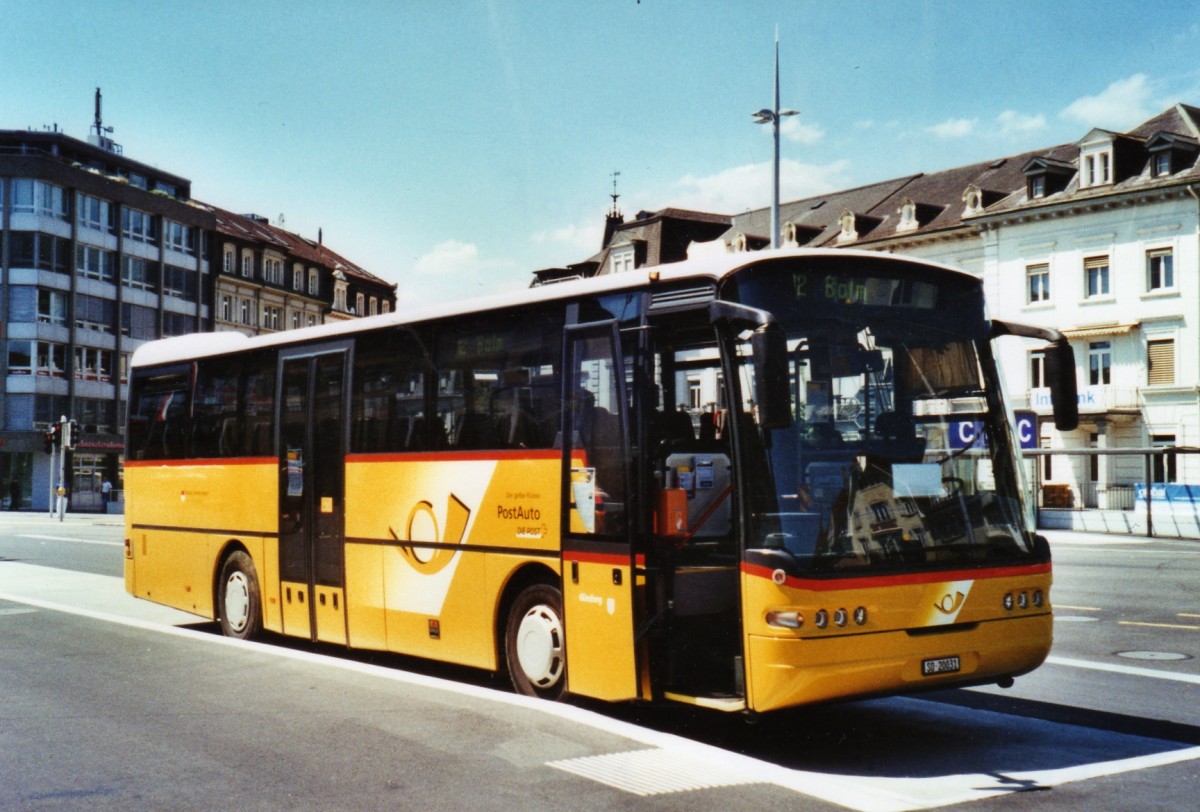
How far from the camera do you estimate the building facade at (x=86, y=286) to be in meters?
64.8

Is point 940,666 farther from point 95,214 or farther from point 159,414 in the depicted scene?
point 95,214

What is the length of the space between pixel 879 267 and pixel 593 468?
2.37 m

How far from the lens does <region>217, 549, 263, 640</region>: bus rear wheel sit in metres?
13.4

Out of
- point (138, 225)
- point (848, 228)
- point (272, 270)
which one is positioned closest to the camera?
point (848, 228)

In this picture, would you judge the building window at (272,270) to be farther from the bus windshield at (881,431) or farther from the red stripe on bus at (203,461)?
the bus windshield at (881,431)

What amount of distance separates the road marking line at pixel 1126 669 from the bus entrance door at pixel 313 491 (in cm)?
663

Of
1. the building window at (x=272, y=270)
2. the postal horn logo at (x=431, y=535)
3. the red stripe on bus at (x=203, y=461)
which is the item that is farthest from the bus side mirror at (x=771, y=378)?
the building window at (x=272, y=270)

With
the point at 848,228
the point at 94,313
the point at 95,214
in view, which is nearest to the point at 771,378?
the point at 848,228

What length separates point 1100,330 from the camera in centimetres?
5053

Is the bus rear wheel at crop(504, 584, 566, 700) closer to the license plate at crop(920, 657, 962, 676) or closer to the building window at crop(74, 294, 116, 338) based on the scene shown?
the license plate at crop(920, 657, 962, 676)

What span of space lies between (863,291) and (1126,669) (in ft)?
16.9

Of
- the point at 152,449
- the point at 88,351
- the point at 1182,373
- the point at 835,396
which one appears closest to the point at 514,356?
the point at 835,396

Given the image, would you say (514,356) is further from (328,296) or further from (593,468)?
(328,296)

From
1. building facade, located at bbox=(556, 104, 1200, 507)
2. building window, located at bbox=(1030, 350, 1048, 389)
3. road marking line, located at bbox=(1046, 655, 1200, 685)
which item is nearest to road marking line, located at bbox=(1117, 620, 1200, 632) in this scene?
road marking line, located at bbox=(1046, 655, 1200, 685)
